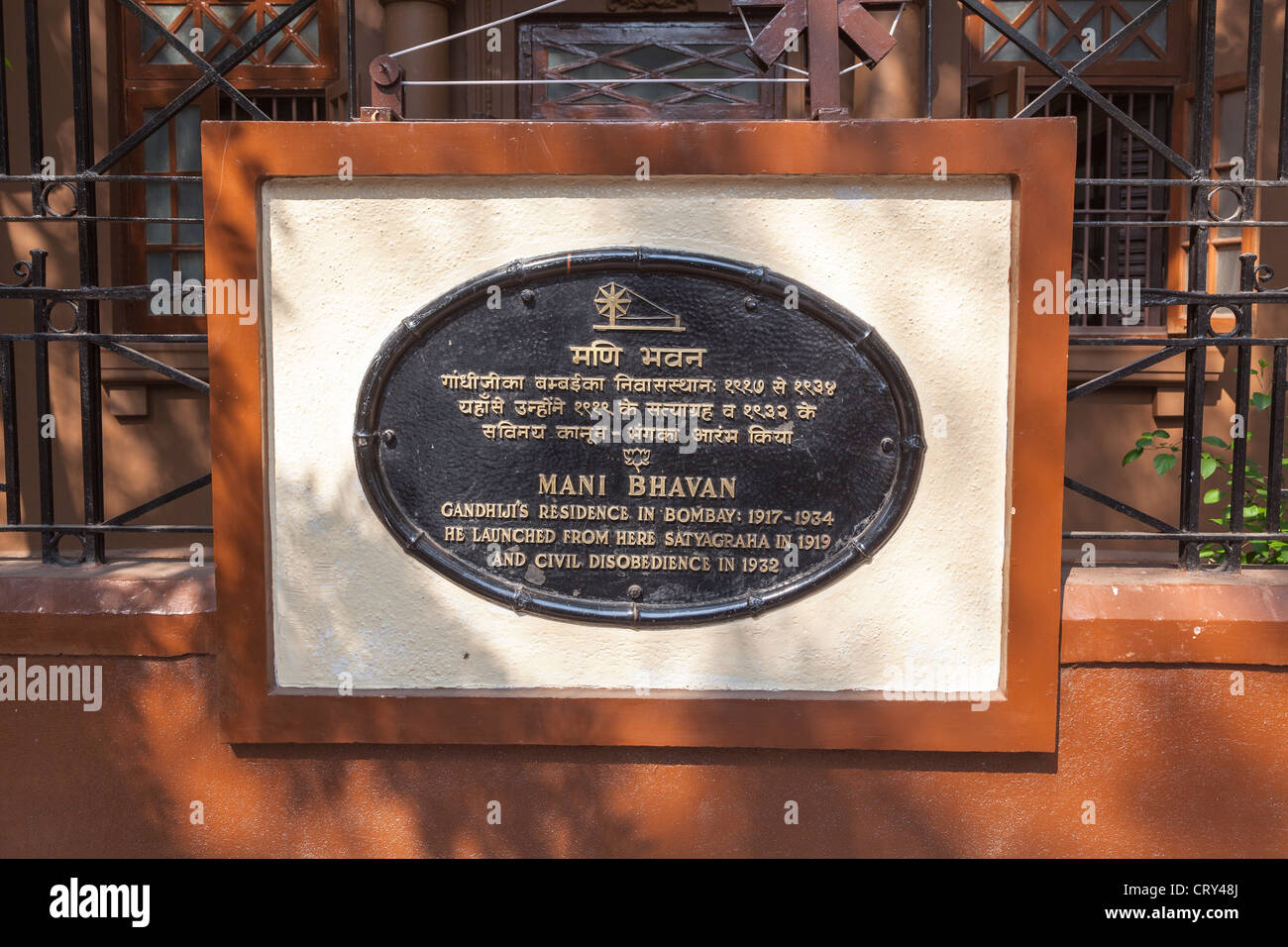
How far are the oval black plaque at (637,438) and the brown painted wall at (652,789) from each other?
1.72 ft

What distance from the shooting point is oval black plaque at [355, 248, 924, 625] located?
2873 millimetres

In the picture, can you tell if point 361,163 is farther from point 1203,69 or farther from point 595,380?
point 1203,69

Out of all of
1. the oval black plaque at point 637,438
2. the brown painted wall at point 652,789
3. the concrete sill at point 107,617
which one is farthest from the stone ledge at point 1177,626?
the concrete sill at point 107,617

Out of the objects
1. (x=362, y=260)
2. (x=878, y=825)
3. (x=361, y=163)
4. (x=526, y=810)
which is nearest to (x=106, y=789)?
(x=526, y=810)

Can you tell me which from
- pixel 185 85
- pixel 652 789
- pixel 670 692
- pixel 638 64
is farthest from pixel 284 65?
pixel 652 789

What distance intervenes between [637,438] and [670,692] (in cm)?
72

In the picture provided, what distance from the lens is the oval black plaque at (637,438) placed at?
2873 mm

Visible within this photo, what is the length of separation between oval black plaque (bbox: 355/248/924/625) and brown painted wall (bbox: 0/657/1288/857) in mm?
524

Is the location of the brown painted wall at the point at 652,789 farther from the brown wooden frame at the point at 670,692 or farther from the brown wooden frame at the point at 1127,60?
the brown wooden frame at the point at 1127,60

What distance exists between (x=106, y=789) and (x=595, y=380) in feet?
6.10

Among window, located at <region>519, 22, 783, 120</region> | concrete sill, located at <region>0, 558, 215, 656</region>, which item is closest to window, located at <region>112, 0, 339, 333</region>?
window, located at <region>519, 22, 783, 120</region>

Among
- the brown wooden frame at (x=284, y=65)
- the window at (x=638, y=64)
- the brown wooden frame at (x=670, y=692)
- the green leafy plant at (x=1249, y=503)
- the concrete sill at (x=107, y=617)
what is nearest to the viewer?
the brown wooden frame at (x=670, y=692)

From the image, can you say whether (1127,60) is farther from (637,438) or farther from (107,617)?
(107,617)

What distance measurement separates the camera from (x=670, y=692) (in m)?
2.94
